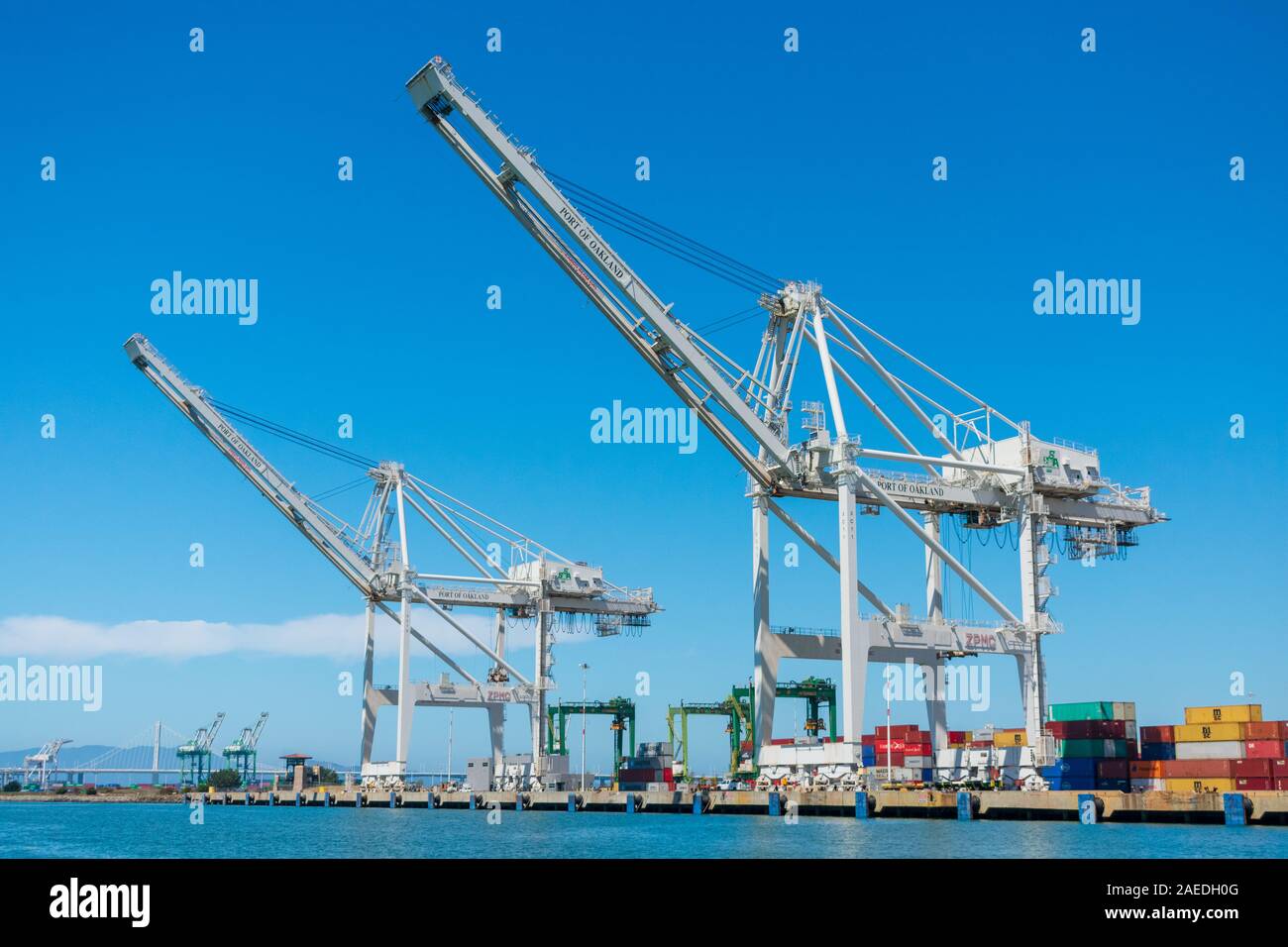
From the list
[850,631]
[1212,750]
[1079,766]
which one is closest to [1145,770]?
[1079,766]

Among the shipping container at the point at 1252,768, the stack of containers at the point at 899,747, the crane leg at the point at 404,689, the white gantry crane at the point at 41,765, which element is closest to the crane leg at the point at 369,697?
the crane leg at the point at 404,689

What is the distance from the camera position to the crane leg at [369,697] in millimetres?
64500

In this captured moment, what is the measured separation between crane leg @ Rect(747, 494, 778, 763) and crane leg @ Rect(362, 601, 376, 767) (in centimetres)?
2794

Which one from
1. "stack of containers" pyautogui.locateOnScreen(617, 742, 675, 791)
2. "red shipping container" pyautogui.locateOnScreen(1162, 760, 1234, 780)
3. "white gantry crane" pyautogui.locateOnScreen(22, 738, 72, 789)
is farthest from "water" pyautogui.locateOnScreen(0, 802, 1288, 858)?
"white gantry crane" pyautogui.locateOnScreen(22, 738, 72, 789)

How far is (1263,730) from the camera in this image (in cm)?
4081

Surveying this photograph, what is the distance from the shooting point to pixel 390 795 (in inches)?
2552

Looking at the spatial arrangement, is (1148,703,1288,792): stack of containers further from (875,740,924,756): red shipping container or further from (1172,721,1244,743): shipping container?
(875,740,924,756): red shipping container

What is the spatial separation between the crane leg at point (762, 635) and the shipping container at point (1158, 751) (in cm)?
1360

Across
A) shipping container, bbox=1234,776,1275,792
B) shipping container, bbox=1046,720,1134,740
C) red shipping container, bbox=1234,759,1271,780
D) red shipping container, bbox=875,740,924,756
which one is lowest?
red shipping container, bbox=875,740,924,756

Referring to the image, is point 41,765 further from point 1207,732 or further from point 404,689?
point 1207,732

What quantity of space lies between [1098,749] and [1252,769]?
5071 millimetres

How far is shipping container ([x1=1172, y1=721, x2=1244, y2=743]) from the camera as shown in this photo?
→ 4141cm
